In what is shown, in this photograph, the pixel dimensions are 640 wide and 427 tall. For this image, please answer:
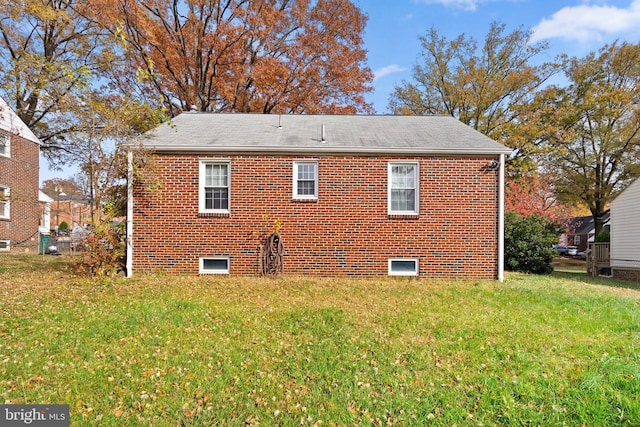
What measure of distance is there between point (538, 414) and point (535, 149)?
1990 centimetres

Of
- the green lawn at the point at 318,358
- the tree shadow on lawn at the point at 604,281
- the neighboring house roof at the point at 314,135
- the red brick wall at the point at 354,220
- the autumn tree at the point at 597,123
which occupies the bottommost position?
the tree shadow on lawn at the point at 604,281

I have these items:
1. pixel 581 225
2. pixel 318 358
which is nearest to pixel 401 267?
pixel 318 358

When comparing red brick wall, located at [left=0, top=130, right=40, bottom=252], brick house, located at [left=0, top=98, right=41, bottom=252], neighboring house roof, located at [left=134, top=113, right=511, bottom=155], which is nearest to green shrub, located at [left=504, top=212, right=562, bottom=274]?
neighboring house roof, located at [left=134, top=113, right=511, bottom=155]

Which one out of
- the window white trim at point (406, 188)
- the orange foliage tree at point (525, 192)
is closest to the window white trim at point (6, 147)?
the window white trim at point (406, 188)

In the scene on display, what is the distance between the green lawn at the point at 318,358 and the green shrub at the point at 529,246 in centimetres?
548

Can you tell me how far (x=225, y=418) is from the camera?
3.14 meters

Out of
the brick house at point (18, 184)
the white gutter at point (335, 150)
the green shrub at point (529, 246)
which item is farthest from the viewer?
the brick house at point (18, 184)

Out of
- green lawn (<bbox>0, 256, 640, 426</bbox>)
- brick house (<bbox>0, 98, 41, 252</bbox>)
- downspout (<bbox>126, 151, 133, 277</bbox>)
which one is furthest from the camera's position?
brick house (<bbox>0, 98, 41, 252</bbox>)

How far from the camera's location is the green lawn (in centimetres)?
324

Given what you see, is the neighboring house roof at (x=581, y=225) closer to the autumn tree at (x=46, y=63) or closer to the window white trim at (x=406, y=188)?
the window white trim at (x=406, y=188)

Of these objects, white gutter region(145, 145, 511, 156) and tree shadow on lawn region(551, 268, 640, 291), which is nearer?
white gutter region(145, 145, 511, 156)

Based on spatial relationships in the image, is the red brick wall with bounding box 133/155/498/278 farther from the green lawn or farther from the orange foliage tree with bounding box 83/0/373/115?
the orange foliage tree with bounding box 83/0/373/115

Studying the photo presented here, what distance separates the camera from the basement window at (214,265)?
31.1ft

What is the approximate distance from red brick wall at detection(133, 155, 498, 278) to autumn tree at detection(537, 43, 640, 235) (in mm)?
13789
